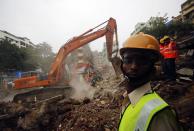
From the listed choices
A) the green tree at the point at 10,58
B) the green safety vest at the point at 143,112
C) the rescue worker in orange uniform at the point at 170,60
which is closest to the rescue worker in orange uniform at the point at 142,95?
the green safety vest at the point at 143,112

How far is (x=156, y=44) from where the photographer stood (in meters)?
1.77

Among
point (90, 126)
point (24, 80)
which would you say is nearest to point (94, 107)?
point (90, 126)

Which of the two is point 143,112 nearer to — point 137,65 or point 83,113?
point 137,65

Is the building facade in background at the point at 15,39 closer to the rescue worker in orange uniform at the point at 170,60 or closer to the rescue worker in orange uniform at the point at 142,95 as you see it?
the rescue worker in orange uniform at the point at 170,60

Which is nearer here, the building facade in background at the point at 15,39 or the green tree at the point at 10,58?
the green tree at the point at 10,58

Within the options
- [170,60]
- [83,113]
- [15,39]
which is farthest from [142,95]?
[15,39]

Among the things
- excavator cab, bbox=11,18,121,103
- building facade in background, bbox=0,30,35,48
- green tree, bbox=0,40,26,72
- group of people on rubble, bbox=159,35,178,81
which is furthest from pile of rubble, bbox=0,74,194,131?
building facade in background, bbox=0,30,35,48

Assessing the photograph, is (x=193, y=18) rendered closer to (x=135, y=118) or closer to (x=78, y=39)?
(x=78, y=39)

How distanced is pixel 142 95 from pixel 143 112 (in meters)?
0.24

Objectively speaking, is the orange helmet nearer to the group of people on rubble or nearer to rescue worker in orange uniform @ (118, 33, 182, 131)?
rescue worker in orange uniform @ (118, 33, 182, 131)

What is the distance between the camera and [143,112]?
139 centimetres

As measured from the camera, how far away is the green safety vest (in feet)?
4.38

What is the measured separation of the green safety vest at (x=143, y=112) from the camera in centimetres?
134

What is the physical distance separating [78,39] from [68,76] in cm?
241
